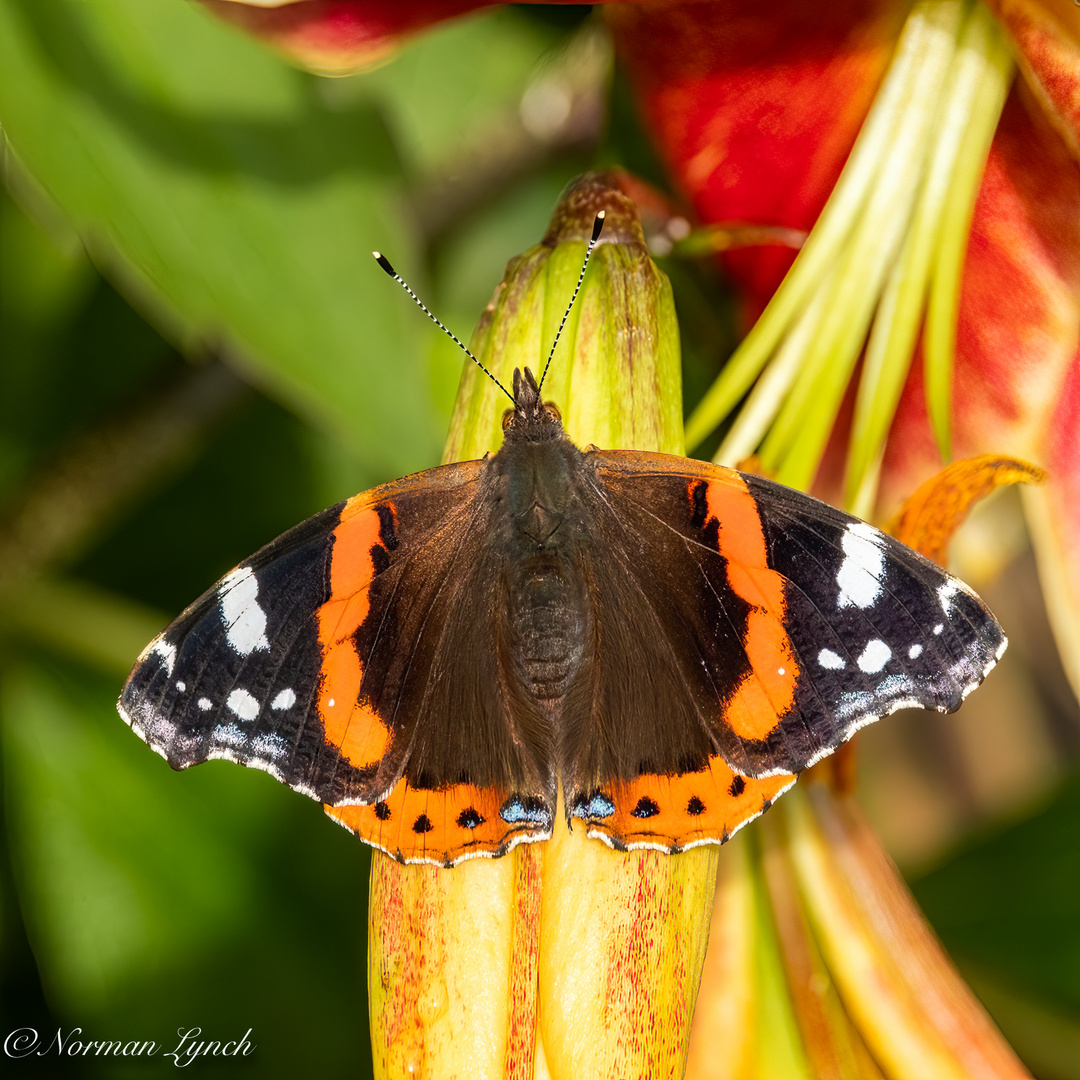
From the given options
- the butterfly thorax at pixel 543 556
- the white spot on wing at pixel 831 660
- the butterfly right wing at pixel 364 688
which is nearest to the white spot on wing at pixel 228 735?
the butterfly right wing at pixel 364 688

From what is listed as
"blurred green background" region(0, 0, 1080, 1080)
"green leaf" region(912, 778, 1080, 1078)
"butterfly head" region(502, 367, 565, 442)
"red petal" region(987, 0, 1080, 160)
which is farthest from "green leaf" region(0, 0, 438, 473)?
"green leaf" region(912, 778, 1080, 1078)

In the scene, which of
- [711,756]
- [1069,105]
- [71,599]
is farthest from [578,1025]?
[71,599]

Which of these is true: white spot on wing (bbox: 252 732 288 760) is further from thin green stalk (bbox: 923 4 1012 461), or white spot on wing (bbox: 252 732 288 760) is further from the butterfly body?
thin green stalk (bbox: 923 4 1012 461)

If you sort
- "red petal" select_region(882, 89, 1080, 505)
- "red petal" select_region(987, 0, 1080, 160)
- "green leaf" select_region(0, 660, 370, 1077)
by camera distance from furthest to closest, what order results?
1. "green leaf" select_region(0, 660, 370, 1077)
2. "red petal" select_region(882, 89, 1080, 505)
3. "red petal" select_region(987, 0, 1080, 160)

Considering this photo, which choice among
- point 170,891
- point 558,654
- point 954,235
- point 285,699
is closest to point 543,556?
point 558,654

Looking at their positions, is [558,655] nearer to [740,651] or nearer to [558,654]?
[558,654]

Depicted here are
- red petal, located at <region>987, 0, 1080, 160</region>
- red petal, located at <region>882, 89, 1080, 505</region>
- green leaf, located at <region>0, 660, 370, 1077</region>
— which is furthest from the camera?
green leaf, located at <region>0, 660, 370, 1077</region>
